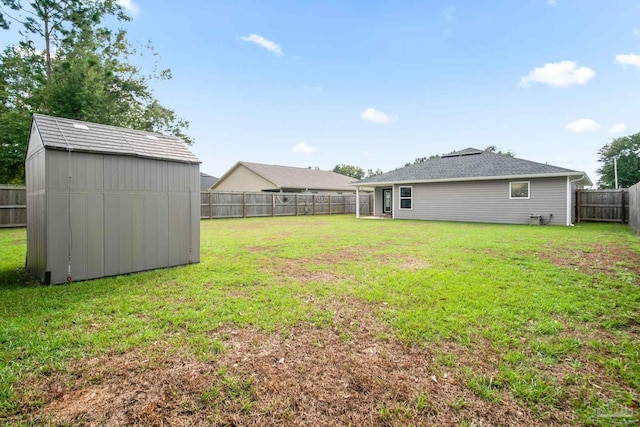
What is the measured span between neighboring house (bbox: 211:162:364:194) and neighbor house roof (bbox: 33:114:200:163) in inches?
718

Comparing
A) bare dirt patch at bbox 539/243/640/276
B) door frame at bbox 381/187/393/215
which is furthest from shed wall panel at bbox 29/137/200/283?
door frame at bbox 381/187/393/215

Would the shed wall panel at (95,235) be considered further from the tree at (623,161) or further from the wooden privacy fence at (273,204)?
the tree at (623,161)

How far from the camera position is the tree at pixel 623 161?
34.6m

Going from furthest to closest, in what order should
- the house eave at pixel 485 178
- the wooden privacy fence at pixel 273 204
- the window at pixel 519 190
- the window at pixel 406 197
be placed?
the wooden privacy fence at pixel 273 204 < the window at pixel 406 197 < the window at pixel 519 190 < the house eave at pixel 485 178

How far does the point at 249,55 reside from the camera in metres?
15.8

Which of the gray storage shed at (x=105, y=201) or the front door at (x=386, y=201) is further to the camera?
the front door at (x=386, y=201)

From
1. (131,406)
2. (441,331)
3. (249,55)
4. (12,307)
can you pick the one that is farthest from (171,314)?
(249,55)

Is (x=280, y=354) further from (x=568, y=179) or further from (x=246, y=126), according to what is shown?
(x=246, y=126)

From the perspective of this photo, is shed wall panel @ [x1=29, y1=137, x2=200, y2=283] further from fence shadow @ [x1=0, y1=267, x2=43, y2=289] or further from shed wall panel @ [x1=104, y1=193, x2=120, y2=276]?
fence shadow @ [x1=0, y1=267, x2=43, y2=289]

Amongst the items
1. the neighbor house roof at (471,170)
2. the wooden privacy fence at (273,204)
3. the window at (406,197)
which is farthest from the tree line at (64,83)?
the window at (406,197)

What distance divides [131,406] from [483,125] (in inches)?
1025

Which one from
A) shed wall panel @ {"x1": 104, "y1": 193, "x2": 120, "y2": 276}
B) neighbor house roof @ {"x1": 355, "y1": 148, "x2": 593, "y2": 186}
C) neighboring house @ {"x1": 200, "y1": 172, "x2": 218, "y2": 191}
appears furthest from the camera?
neighboring house @ {"x1": 200, "y1": 172, "x2": 218, "y2": 191}

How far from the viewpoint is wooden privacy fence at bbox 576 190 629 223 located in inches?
566

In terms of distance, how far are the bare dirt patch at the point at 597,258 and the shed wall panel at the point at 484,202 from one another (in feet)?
21.8
